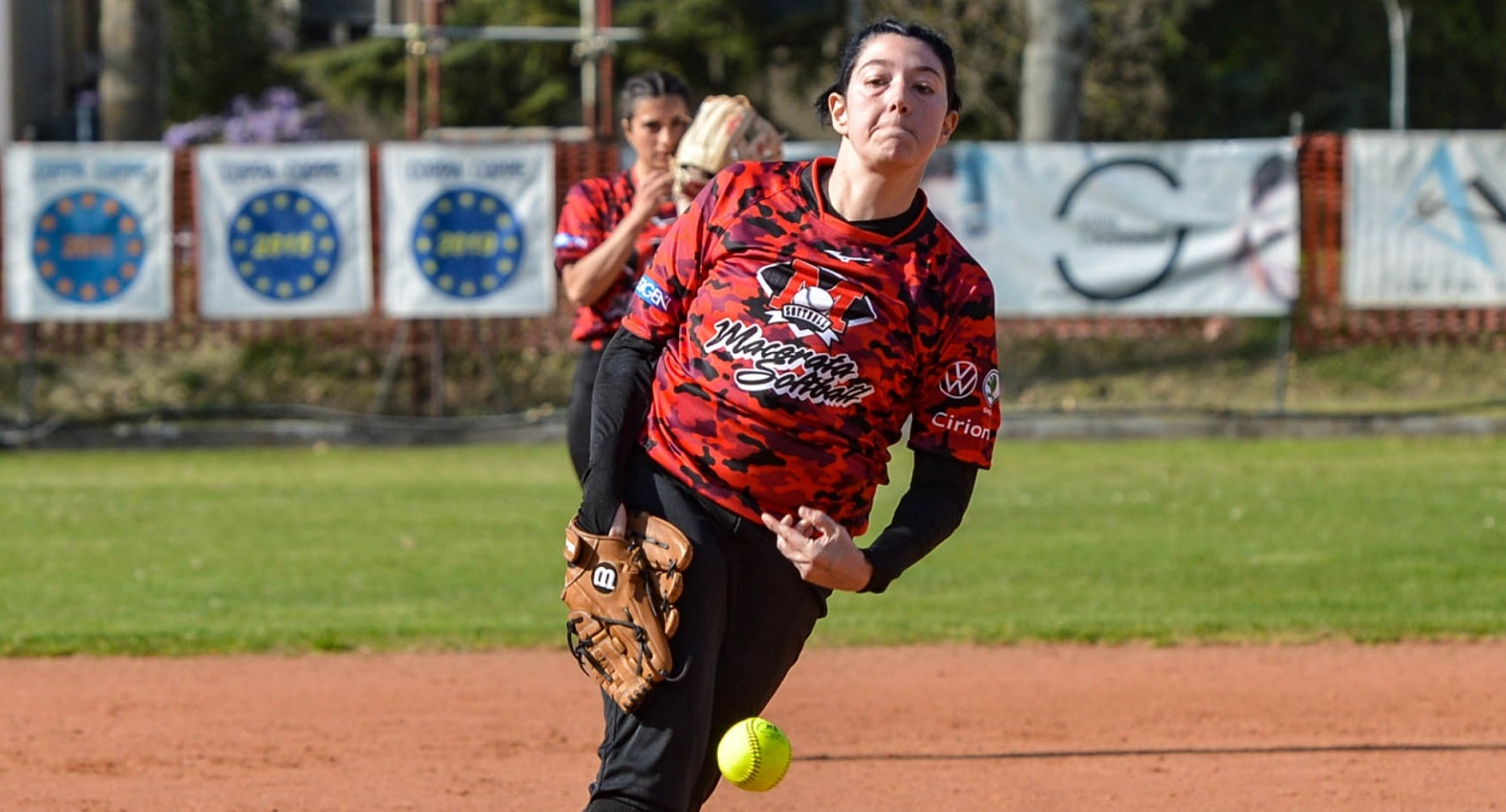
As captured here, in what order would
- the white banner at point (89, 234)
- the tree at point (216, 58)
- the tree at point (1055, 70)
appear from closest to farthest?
the white banner at point (89, 234) → the tree at point (1055, 70) → the tree at point (216, 58)

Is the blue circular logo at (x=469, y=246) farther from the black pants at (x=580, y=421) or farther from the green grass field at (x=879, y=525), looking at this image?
the black pants at (x=580, y=421)

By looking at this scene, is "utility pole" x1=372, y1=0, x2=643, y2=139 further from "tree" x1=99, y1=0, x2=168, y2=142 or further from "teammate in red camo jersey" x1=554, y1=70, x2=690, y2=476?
"teammate in red camo jersey" x1=554, y1=70, x2=690, y2=476

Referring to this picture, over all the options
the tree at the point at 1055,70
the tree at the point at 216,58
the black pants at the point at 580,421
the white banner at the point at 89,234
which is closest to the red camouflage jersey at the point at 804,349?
the black pants at the point at 580,421

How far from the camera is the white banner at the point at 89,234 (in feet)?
51.3

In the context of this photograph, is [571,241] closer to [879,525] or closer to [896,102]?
[896,102]

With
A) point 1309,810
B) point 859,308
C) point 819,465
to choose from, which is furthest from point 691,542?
point 1309,810

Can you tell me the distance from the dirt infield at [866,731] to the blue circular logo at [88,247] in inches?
316

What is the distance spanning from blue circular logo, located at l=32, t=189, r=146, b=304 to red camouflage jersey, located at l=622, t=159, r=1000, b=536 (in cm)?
1279

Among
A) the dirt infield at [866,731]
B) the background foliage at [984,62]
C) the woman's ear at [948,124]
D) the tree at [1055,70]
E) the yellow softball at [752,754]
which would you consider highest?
the background foliage at [984,62]

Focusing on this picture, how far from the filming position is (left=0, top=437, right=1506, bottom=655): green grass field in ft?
29.0

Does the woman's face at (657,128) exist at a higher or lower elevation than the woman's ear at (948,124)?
higher

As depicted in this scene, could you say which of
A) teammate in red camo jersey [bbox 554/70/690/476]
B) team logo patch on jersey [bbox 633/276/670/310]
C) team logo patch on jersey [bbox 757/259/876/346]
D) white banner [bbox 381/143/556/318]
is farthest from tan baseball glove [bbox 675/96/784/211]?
white banner [bbox 381/143/556/318]

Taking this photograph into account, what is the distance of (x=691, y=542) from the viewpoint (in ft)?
12.3

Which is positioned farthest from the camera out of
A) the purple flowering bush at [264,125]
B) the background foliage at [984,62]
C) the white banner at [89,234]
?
the purple flowering bush at [264,125]
